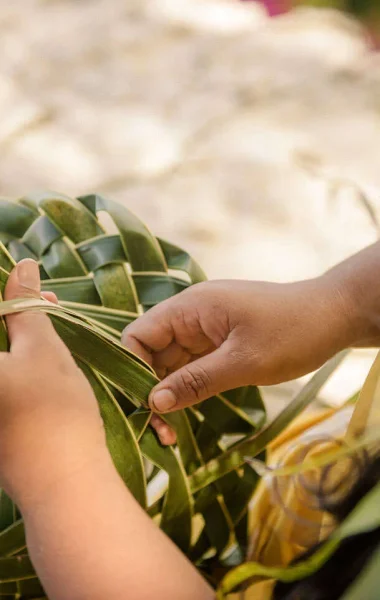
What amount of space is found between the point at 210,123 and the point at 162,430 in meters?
0.86

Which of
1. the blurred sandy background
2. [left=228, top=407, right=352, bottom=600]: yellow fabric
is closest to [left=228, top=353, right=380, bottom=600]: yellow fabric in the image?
[left=228, top=407, right=352, bottom=600]: yellow fabric

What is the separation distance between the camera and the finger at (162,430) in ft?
1.52

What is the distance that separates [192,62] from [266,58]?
0.16m

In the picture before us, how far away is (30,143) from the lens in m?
1.12

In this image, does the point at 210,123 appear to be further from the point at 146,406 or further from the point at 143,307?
the point at 146,406

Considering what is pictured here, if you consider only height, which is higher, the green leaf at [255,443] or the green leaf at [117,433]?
the green leaf at [117,433]

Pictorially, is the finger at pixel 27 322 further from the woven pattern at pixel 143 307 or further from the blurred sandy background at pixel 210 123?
the blurred sandy background at pixel 210 123

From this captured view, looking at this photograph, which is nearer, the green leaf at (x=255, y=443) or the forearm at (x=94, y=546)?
the forearm at (x=94, y=546)

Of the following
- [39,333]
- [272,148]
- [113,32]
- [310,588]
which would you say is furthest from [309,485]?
[113,32]

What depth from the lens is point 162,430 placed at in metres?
0.46

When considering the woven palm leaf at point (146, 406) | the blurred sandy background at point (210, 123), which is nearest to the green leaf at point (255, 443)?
the woven palm leaf at point (146, 406)

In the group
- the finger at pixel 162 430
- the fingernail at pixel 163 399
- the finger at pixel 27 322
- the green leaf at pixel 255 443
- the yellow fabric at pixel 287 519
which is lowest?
the yellow fabric at pixel 287 519

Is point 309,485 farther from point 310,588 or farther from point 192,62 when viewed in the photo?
point 192,62

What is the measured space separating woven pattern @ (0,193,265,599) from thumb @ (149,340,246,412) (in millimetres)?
32
